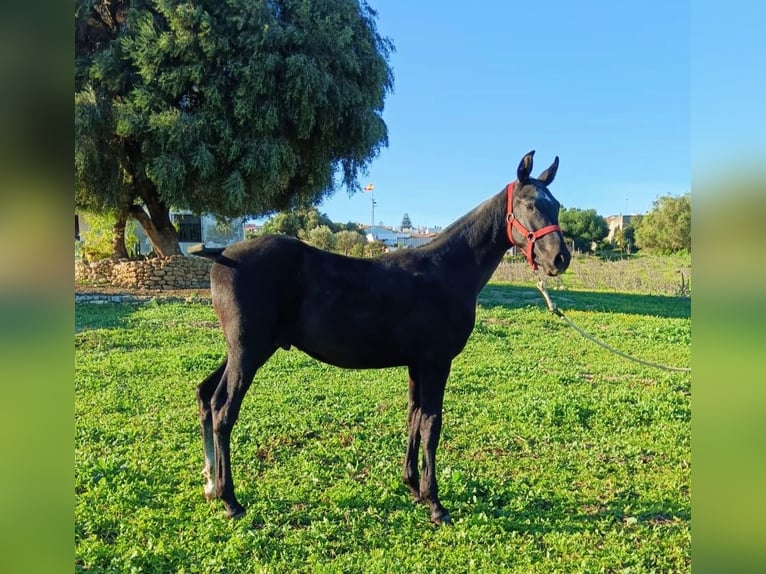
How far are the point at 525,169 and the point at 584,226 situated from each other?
4577 cm

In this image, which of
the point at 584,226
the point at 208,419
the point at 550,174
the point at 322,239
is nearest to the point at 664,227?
the point at 584,226

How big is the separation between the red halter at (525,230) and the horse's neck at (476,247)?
0.06 m

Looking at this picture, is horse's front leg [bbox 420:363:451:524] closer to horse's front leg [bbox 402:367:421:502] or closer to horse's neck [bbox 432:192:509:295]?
horse's front leg [bbox 402:367:421:502]

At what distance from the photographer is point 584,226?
149 feet

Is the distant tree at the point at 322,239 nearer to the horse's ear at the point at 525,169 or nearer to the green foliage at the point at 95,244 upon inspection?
the green foliage at the point at 95,244

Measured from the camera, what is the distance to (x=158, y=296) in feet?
52.0

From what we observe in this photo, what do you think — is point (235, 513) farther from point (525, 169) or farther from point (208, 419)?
point (525, 169)

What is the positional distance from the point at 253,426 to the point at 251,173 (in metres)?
12.3

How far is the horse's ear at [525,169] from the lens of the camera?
3.48 m

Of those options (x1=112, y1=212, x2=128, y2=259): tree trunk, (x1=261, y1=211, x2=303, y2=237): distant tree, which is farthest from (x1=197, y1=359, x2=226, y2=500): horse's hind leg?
(x1=261, y1=211, x2=303, y2=237): distant tree

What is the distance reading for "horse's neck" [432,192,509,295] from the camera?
3.74 metres

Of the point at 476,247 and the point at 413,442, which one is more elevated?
the point at 476,247

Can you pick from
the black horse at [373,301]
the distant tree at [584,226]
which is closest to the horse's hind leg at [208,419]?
the black horse at [373,301]
